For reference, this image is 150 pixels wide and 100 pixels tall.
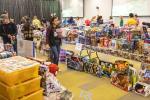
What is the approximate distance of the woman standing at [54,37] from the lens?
4.82 metres

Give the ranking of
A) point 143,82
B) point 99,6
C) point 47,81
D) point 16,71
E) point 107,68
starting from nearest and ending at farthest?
point 16,71, point 47,81, point 143,82, point 107,68, point 99,6

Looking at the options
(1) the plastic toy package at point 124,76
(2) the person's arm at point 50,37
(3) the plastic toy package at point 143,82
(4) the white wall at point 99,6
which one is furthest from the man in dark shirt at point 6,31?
(4) the white wall at point 99,6

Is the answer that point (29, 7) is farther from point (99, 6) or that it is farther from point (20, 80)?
point (20, 80)

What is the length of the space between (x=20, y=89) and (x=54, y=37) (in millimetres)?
3111

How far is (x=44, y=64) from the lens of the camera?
2311 millimetres

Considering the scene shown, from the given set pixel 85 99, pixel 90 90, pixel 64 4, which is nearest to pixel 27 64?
pixel 85 99

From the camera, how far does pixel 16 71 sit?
1.81 metres


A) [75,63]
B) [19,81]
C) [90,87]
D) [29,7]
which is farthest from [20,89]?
[29,7]

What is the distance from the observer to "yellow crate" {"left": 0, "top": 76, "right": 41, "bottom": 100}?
183cm

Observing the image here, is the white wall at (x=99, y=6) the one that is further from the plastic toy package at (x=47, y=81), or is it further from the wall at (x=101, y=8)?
the plastic toy package at (x=47, y=81)

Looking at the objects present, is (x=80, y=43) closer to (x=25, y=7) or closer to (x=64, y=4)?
(x=25, y=7)

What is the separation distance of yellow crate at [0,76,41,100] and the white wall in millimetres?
10488

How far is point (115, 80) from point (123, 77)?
0.23 meters

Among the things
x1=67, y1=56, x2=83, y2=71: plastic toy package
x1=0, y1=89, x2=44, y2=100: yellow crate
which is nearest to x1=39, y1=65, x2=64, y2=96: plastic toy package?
x1=0, y1=89, x2=44, y2=100: yellow crate
